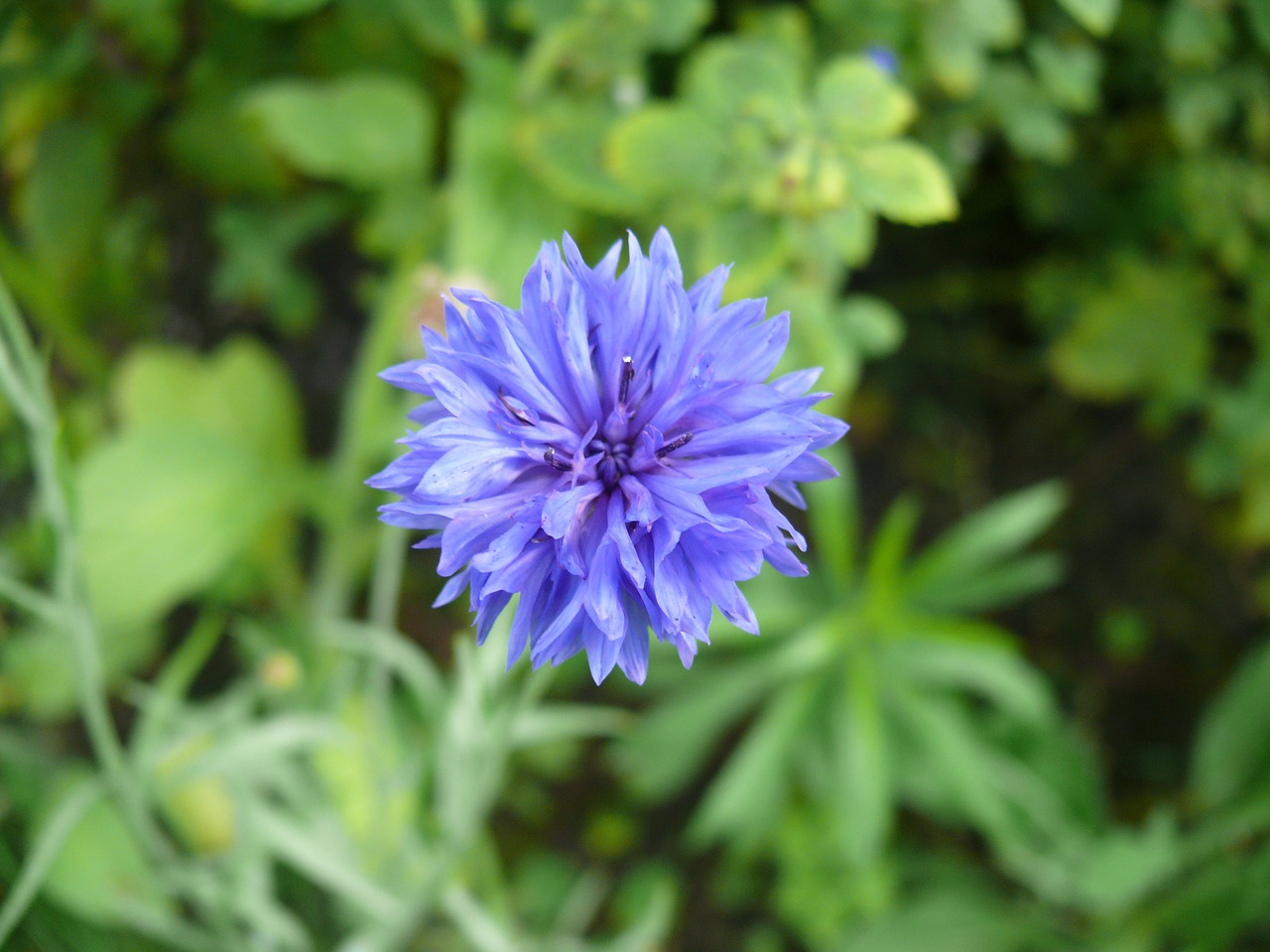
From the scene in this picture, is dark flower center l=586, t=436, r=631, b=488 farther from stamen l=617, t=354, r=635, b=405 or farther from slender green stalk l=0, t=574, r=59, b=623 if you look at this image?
slender green stalk l=0, t=574, r=59, b=623

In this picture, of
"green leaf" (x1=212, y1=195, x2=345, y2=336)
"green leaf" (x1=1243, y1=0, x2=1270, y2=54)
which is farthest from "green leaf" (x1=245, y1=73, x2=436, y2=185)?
"green leaf" (x1=1243, y1=0, x2=1270, y2=54)

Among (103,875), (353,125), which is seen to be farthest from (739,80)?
(103,875)

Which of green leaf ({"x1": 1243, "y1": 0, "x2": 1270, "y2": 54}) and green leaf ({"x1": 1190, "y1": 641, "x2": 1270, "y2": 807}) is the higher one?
green leaf ({"x1": 1243, "y1": 0, "x2": 1270, "y2": 54})

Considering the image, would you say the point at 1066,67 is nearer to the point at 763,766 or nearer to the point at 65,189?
the point at 763,766

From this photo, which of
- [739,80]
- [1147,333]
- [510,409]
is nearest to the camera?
[510,409]

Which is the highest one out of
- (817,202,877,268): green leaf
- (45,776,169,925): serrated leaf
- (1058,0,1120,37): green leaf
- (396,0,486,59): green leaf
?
(1058,0,1120,37): green leaf

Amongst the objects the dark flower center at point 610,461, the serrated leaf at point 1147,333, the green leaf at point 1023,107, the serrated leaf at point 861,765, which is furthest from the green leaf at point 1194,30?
the dark flower center at point 610,461
